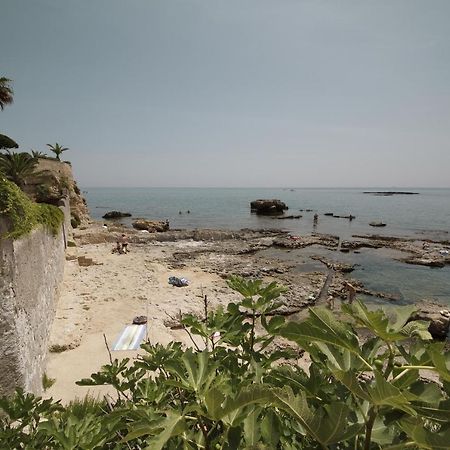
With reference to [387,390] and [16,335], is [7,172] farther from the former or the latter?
[387,390]

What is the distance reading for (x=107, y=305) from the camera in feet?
36.5

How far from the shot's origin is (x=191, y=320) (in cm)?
193

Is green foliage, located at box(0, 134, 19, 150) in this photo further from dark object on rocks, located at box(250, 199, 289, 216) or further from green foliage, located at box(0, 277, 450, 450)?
dark object on rocks, located at box(250, 199, 289, 216)

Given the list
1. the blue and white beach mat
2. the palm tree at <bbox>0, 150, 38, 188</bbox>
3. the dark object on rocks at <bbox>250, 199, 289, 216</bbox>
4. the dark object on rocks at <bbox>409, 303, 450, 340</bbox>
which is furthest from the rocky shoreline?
the dark object on rocks at <bbox>250, 199, 289, 216</bbox>

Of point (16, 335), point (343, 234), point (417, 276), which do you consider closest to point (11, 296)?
point (16, 335)

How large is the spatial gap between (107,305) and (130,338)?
3156mm

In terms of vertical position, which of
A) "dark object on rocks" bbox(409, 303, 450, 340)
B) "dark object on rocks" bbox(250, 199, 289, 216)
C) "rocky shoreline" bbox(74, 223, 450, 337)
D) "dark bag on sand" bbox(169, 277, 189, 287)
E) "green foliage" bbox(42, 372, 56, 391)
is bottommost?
"dark object on rocks" bbox(409, 303, 450, 340)

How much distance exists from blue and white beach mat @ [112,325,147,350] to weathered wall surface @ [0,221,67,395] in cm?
191

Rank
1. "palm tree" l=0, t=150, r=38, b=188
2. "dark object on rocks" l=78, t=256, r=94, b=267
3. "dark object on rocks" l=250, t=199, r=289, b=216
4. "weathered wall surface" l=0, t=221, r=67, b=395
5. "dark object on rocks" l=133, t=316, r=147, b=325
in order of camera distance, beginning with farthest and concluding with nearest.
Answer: "dark object on rocks" l=250, t=199, r=289, b=216
"palm tree" l=0, t=150, r=38, b=188
"dark object on rocks" l=78, t=256, r=94, b=267
"dark object on rocks" l=133, t=316, r=147, b=325
"weathered wall surface" l=0, t=221, r=67, b=395

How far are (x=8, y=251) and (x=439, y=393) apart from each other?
590cm

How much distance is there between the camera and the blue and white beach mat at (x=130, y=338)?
8.12 m

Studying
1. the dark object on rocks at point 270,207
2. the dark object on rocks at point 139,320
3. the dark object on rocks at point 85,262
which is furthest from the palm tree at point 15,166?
the dark object on rocks at point 270,207

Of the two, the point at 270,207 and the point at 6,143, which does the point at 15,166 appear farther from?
the point at 270,207

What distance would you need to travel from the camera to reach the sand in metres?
7.16
